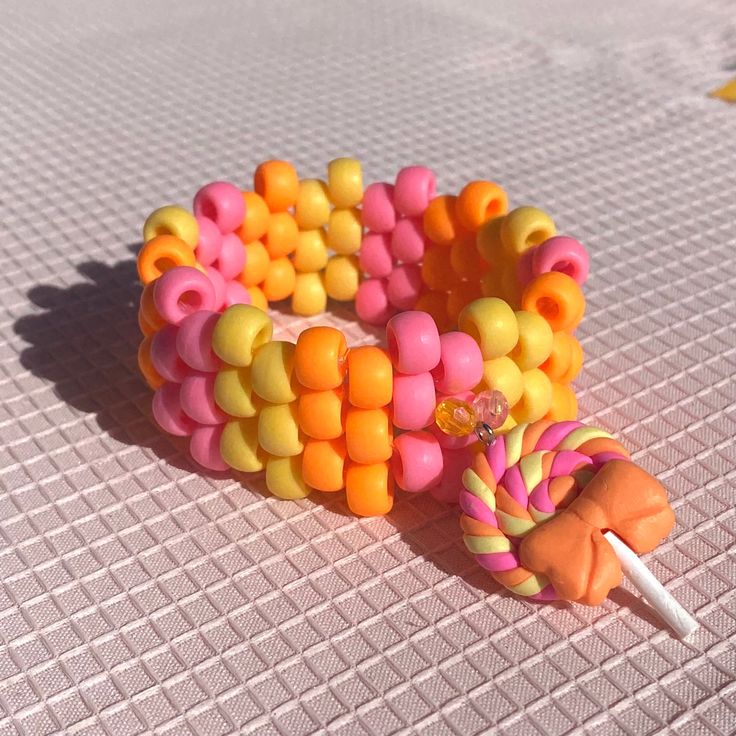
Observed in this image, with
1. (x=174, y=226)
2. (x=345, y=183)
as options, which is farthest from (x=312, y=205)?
(x=174, y=226)

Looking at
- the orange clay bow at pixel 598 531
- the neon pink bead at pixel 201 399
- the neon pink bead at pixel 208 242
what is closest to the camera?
the orange clay bow at pixel 598 531

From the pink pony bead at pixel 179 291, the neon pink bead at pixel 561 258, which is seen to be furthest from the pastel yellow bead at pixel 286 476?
the neon pink bead at pixel 561 258

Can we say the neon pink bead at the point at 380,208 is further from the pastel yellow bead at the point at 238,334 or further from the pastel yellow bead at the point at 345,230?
the pastel yellow bead at the point at 238,334

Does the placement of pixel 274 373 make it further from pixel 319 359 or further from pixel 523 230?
pixel 523 230

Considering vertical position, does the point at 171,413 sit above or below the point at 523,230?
below

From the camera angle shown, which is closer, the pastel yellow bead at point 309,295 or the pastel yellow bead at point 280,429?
the pastel yellow bead at point 280,429

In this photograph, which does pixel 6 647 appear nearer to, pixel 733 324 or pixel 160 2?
pixel 733 324
